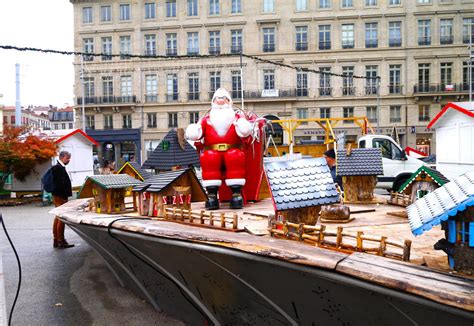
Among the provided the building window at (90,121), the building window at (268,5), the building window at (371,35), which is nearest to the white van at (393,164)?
the building window at (371,35)

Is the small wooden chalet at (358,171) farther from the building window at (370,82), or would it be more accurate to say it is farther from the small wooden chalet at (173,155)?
the building window at (370,82)

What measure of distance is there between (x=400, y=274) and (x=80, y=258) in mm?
6256

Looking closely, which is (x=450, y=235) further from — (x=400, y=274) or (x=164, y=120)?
(x=164, y=120)

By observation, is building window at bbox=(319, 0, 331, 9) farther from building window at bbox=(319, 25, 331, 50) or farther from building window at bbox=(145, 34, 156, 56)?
building window at bbox=(145, 34, 156, 56)

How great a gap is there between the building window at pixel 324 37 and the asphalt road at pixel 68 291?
2718 centimetres

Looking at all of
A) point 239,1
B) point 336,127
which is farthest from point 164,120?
point 336,127

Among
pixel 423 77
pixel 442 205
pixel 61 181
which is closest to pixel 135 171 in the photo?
pixel 61 181

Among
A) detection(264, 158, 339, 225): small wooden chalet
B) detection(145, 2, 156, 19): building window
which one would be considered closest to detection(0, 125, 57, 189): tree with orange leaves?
detection(264, 158, 339, 225): small wooden chalet

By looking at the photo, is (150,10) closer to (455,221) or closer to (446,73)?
(446,73)

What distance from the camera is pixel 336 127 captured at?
31703 millimetres

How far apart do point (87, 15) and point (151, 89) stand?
7856mm

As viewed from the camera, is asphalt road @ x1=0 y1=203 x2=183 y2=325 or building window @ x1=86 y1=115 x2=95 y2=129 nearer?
asphalt road @ x1=0 y1=203 x2=183 y2=325

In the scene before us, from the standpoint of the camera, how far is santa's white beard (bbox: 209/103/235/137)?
15.5ft

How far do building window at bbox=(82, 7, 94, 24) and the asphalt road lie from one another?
29.6 m
